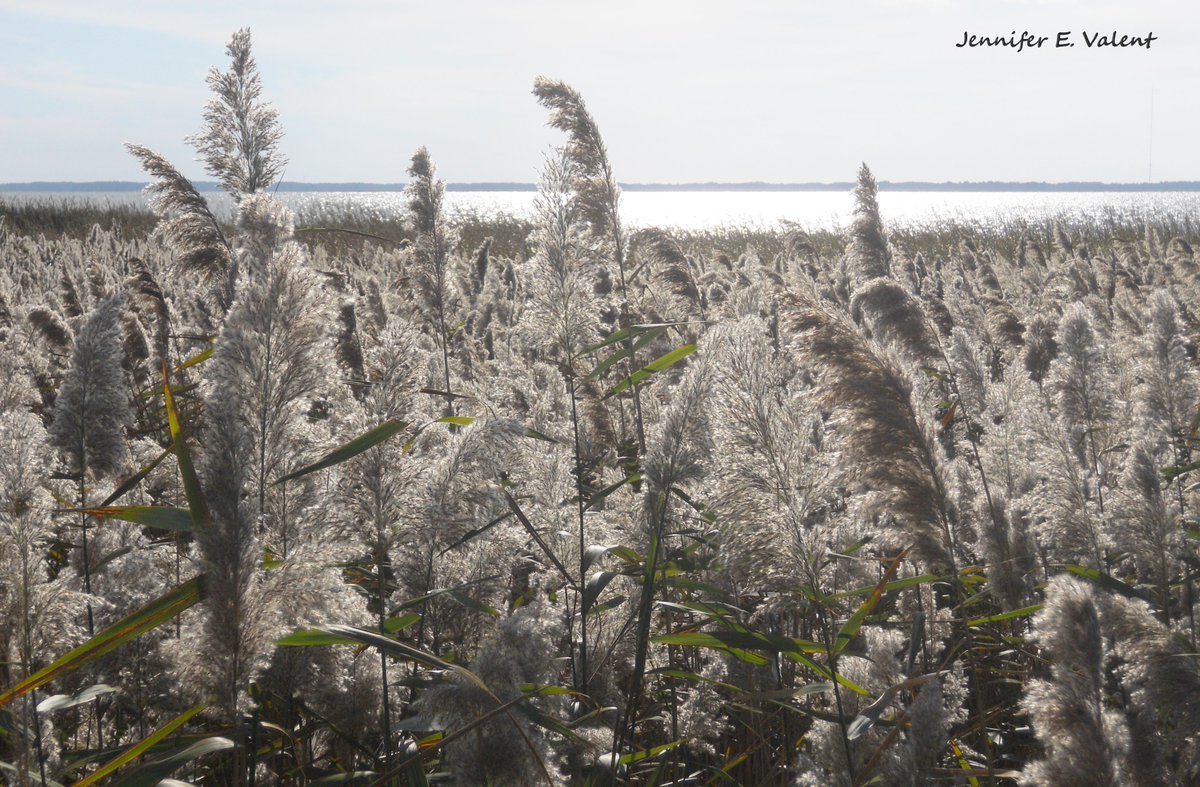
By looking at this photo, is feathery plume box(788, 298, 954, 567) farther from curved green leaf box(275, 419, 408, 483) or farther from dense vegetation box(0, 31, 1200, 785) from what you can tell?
curved green leaf box(275, 419, 408, 483)

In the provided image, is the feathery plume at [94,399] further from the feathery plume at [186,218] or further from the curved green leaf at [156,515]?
the feathery plume at [186,218]

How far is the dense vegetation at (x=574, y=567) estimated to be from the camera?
5.16 ft

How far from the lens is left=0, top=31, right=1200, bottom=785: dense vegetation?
1572 millimetres

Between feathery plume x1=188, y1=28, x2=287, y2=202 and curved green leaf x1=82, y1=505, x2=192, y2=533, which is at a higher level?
feathery plume x1=188, y1=28, x2=287, y2=202

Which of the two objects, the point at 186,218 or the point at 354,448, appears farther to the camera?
the point at 186,218

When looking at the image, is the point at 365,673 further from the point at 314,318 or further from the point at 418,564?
the point at 314,318

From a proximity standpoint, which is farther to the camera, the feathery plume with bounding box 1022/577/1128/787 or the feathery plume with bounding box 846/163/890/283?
the feathery plume with bounding box 846/163/890/283

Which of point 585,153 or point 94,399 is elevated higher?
point 585,153

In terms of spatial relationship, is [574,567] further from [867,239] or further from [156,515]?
[867,239]

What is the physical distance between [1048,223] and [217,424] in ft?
91.4

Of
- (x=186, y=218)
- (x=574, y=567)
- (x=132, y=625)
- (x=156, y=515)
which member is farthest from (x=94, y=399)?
(x=186, y=218)

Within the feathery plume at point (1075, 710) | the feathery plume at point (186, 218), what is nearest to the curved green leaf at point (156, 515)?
the feathery plume at point (1075, 710)

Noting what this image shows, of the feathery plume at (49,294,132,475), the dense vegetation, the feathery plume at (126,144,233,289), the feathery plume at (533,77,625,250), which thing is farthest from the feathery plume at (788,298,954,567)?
the feathery plume at (126,144,233,289)

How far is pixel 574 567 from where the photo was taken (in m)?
2.54
